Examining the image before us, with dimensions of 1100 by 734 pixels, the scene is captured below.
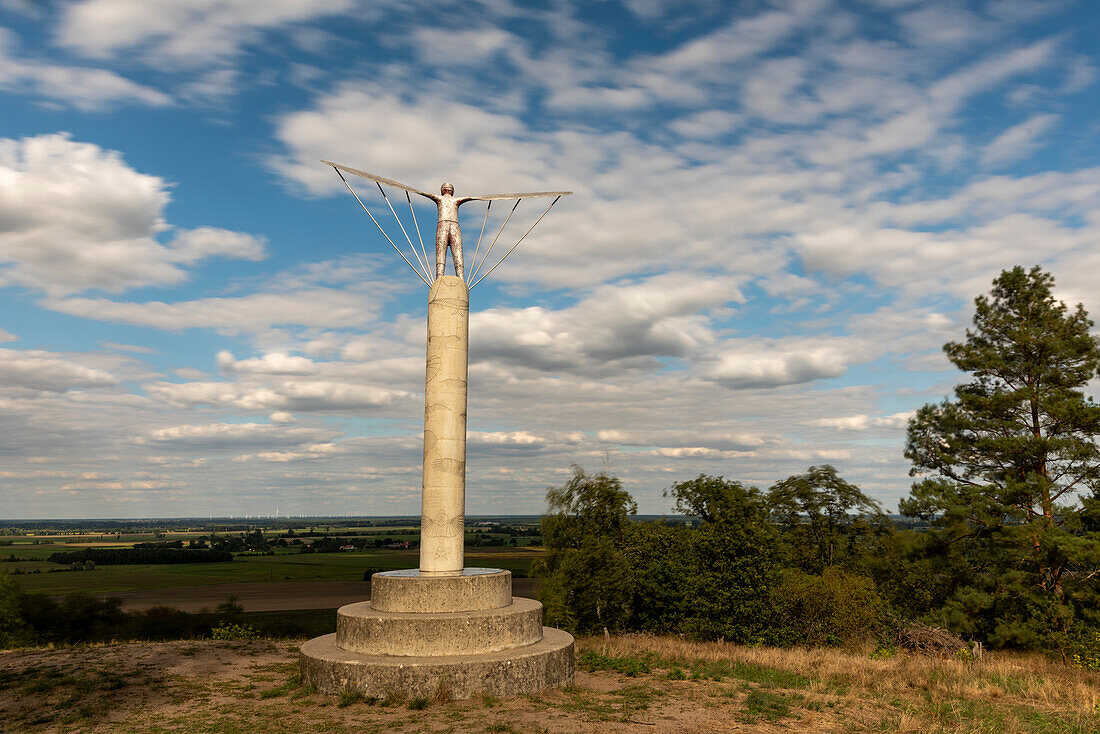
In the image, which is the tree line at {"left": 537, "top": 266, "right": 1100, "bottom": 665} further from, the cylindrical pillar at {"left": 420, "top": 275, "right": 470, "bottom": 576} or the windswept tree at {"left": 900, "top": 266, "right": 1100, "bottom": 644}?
the cylindrical pillar at {"left": 420, "top": 275, "right": 470, "bottom": 576}

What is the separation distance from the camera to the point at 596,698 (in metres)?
13.6

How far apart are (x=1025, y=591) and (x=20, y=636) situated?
4391cm

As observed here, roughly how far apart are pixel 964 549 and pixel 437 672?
23.5 m

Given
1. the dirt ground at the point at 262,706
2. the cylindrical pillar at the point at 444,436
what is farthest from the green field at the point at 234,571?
the dirt ground at the point at 262,706

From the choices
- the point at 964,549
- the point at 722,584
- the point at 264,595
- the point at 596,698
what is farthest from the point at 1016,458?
the point at 264,595

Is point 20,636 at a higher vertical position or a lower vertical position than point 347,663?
lower

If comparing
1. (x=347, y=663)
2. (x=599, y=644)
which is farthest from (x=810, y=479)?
(x=347, y=663)

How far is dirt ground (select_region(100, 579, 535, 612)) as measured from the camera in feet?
216

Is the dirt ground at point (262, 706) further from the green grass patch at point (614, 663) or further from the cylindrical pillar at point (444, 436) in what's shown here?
the cylindrical pillar at point (444, 436)

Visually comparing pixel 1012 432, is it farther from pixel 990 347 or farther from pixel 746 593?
pixel 746 593

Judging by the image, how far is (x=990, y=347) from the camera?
26.7 metres

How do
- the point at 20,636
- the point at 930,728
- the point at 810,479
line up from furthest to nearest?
the point at 810,479, the point at 20,636, the point at 930,728

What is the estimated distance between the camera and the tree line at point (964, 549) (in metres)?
23.9

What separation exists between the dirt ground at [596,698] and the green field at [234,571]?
66987 millimetres
